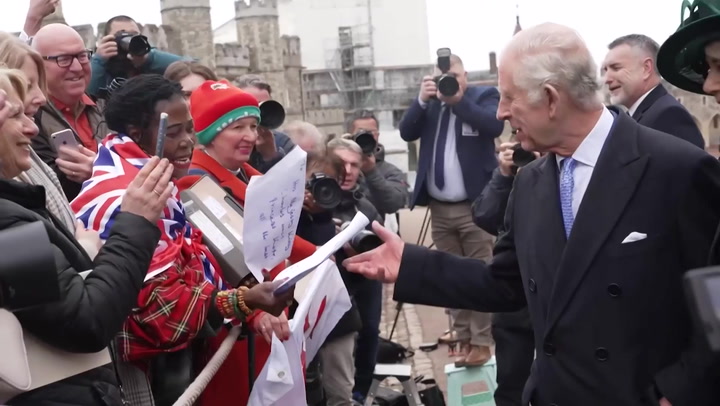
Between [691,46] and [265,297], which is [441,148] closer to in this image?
[265,297]

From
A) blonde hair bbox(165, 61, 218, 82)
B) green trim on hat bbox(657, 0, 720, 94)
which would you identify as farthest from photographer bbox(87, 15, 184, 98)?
green trim on hat bbox(657, 0, 720, 94)

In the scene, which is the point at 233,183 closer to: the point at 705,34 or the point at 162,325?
the point at 162,325

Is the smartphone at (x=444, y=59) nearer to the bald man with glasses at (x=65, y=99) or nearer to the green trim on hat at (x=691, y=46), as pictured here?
the bald man with glasses at (x=65, y=99)

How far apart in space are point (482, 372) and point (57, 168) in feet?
10.9

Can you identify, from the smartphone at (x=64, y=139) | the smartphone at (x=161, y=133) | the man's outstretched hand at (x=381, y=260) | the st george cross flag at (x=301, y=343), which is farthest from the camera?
the smartphone at (x=64, y=139)

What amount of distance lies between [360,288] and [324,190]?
1.15 meters

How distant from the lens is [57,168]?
409cm

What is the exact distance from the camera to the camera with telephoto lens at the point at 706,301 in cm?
154

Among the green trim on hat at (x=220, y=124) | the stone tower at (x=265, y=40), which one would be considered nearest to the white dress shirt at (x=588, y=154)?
the green trim on hat at (x=220, y=124)

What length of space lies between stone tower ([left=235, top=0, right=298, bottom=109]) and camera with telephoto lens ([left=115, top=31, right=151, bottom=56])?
29.6 m

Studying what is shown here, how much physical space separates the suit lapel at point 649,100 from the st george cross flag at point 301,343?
213cm

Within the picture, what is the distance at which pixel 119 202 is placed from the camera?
10.7 ft

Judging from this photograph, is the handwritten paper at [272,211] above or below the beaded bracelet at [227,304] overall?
above

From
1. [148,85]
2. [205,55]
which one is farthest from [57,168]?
[205,55]
